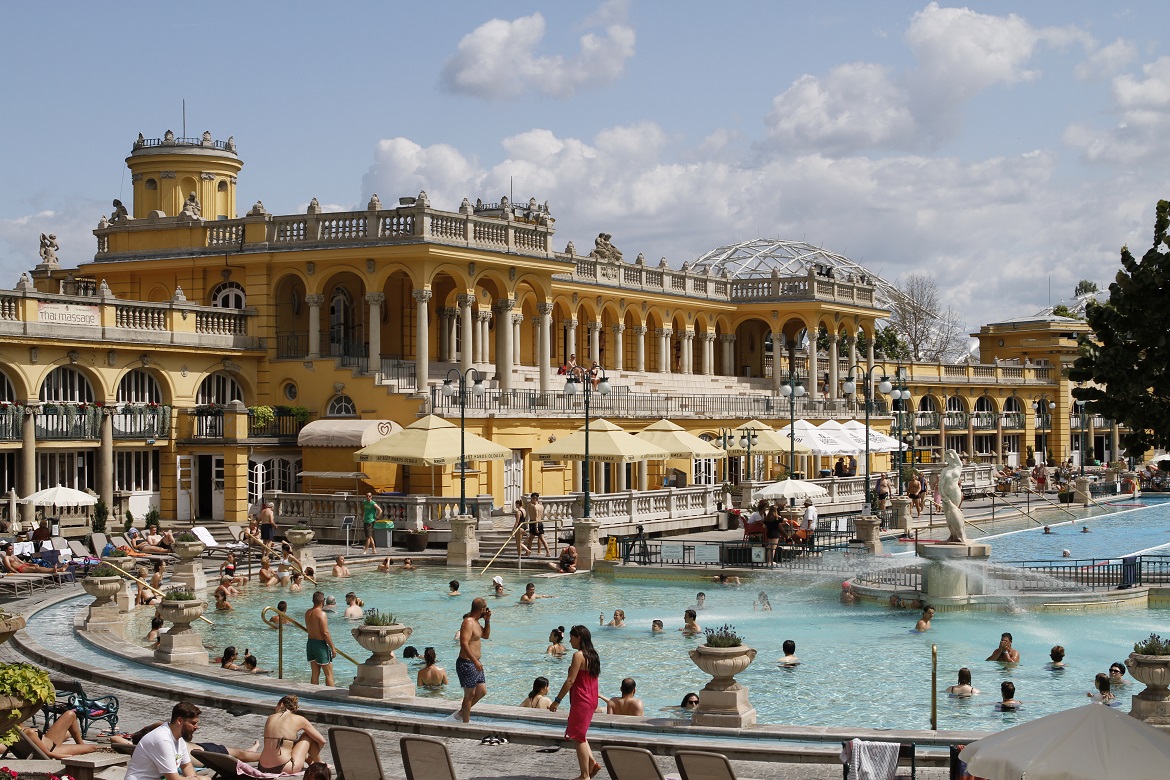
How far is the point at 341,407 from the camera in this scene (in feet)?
141

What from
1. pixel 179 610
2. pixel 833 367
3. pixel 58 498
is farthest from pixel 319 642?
pixel 833 367

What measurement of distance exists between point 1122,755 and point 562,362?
47.2 m

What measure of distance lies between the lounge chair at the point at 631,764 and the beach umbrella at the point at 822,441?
35156 millimetres

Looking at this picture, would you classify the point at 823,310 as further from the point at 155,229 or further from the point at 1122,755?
the point at 1122,755

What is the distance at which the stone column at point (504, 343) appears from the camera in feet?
150

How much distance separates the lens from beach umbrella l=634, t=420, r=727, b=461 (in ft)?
136

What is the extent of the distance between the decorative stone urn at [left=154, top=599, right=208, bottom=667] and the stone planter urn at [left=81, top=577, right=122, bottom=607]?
336 cm

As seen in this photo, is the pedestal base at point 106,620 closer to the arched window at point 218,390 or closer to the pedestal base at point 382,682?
the pedestal base at point 382,682

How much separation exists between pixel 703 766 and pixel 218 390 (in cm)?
3257

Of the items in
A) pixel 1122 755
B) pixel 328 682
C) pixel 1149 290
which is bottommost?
pixel 328 682

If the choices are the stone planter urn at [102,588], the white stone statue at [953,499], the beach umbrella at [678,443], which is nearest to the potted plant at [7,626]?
the stone planter urn at [102,588]

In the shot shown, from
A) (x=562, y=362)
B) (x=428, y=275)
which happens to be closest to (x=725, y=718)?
(x=428, y=275)

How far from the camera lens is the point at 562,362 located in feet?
189

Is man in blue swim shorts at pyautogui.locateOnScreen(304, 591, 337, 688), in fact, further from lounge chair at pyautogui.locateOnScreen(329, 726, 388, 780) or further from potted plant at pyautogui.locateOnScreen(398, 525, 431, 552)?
potted plant at pyautogui.locateOnScreen(398, 525, 431, 552)
